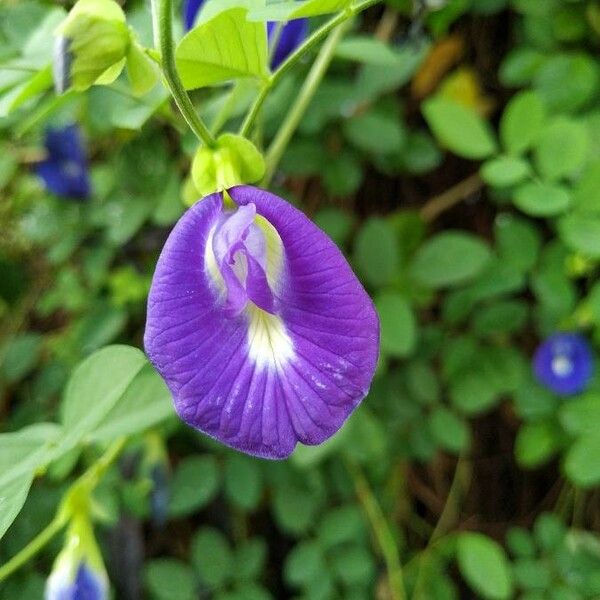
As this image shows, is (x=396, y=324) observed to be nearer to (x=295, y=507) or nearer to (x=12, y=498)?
(x=295, y=507)

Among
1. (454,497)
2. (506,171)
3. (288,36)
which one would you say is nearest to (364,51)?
(288,36)

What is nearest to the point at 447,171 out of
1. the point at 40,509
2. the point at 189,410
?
the point at 40,509

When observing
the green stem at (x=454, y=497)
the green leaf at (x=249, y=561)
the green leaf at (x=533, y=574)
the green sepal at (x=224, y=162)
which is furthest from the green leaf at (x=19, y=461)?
the green stem at (x=454, y=497)

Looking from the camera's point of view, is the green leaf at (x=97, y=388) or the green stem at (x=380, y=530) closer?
the green leaf at (x=97, y=388)

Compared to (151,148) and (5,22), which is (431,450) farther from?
(5,22)

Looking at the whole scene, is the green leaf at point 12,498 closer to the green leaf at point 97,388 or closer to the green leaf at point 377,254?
the green leaf at point 97,388
